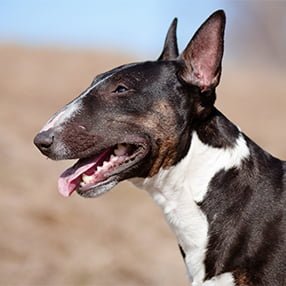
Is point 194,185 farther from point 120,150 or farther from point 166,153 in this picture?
point 120,150

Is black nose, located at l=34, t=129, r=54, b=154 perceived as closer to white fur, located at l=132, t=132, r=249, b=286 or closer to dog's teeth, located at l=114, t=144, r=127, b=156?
dog's teeth, located at l=114, t=144, r=127, b=156

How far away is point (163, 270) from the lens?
10.4 m

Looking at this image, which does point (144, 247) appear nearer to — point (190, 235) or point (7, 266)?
A: point (7, 266)

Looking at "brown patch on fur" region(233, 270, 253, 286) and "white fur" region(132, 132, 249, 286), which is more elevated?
"white fur" region(132, 132, 249, 286)

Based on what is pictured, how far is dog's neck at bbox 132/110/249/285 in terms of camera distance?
5.48 meters

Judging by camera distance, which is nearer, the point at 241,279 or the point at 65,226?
the point at 241,279

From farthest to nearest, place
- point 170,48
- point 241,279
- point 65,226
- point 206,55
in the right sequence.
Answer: point 65,226 → point 170,48 → point 206,55 → point 241,279

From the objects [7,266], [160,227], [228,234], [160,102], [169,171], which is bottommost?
[160,227]

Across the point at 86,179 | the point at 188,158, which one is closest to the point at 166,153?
the point at 188,158

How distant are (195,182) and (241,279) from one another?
614mm

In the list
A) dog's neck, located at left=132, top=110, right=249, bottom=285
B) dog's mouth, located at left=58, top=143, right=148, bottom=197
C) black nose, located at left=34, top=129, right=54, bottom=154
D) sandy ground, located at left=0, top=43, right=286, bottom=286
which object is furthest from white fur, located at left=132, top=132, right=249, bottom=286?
sandy ground, located at left=0, top=43, right=286, bottom=286

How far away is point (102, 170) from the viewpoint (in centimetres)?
543

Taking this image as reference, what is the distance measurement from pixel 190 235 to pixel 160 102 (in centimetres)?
79

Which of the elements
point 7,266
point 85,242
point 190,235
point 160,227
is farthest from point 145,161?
point 160,227
